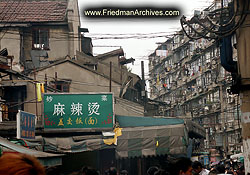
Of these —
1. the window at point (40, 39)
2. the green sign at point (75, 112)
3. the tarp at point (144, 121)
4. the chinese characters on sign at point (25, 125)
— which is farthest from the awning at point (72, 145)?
the window at point (40, 39)

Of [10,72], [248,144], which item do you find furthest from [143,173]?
[248,144]

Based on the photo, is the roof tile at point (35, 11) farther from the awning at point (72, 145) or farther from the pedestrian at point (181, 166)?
the pedestrian at point (181, 166)

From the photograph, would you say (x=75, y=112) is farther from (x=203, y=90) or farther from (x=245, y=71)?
(x=203, y=90)

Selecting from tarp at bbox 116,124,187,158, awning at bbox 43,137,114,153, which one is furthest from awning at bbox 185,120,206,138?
awning at bbox 43,137,114,153

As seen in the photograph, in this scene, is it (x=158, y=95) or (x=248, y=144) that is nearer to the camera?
(x=248, y=144)

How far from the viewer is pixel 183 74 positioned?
63.7 metres

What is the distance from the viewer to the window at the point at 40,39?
107 ft

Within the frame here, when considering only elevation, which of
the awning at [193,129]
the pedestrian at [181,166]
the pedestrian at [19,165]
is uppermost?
the awning at [193,129]

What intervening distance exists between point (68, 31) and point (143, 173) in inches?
532

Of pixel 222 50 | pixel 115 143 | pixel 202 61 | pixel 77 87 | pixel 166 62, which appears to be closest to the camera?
pixel 222 50

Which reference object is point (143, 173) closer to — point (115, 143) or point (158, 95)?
point (115, 143)

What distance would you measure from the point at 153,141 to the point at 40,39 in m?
14.7

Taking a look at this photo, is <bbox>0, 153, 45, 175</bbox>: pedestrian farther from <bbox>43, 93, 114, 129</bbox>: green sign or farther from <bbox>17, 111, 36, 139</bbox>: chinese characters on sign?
<bbox>43, 93, 114, 129</bbox>: green sign

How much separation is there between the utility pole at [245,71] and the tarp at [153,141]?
766cm
